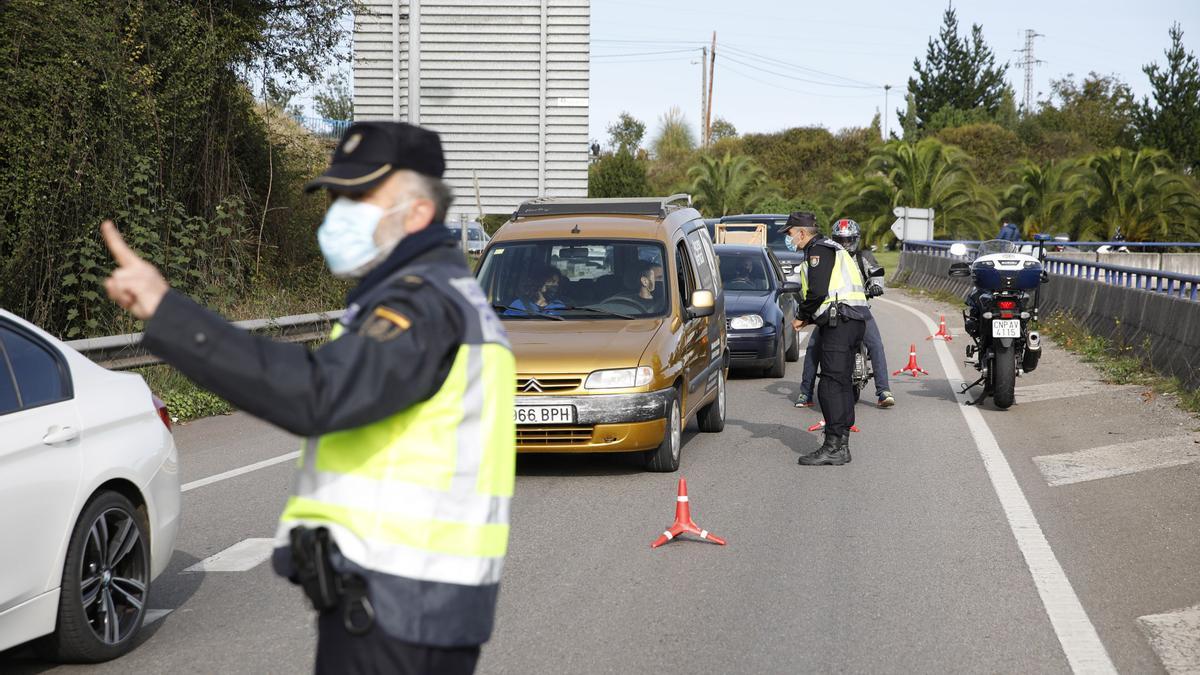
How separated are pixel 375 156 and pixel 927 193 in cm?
5509

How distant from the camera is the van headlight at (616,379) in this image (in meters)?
9.98

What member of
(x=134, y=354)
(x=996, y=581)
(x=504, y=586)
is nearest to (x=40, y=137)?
(x=134, y=354)

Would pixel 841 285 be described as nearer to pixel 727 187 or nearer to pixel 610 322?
pixel 610 322

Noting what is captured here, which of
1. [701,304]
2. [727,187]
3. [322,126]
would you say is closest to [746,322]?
[701,304]

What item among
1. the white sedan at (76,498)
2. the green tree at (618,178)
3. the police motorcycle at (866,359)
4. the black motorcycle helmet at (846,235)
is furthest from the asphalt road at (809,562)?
the green tree at (618,178)

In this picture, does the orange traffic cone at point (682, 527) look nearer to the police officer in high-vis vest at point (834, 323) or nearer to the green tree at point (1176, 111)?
the police officer in high-vis vest at point (834, 323)

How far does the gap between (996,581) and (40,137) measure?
1087cm

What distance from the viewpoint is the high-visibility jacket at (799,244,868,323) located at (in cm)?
1112

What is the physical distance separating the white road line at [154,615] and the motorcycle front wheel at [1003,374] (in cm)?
905

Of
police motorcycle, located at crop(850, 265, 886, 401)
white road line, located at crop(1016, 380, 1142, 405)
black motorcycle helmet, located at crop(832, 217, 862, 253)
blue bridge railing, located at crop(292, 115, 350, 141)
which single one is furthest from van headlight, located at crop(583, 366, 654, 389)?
blue bridge railing, located at crop(292, 115, 350, 141)

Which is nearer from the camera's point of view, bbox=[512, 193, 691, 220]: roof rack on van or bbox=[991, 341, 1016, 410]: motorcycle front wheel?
bbox=[512, 193, 691, 220]: roof rack on van

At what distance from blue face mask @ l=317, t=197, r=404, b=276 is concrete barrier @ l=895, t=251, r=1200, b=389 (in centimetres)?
1253

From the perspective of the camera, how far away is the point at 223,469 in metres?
10.6

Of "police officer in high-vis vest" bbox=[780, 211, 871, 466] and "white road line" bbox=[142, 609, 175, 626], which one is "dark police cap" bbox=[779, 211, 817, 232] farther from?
"white road line" bbox=[142, 609, 175, 626]
